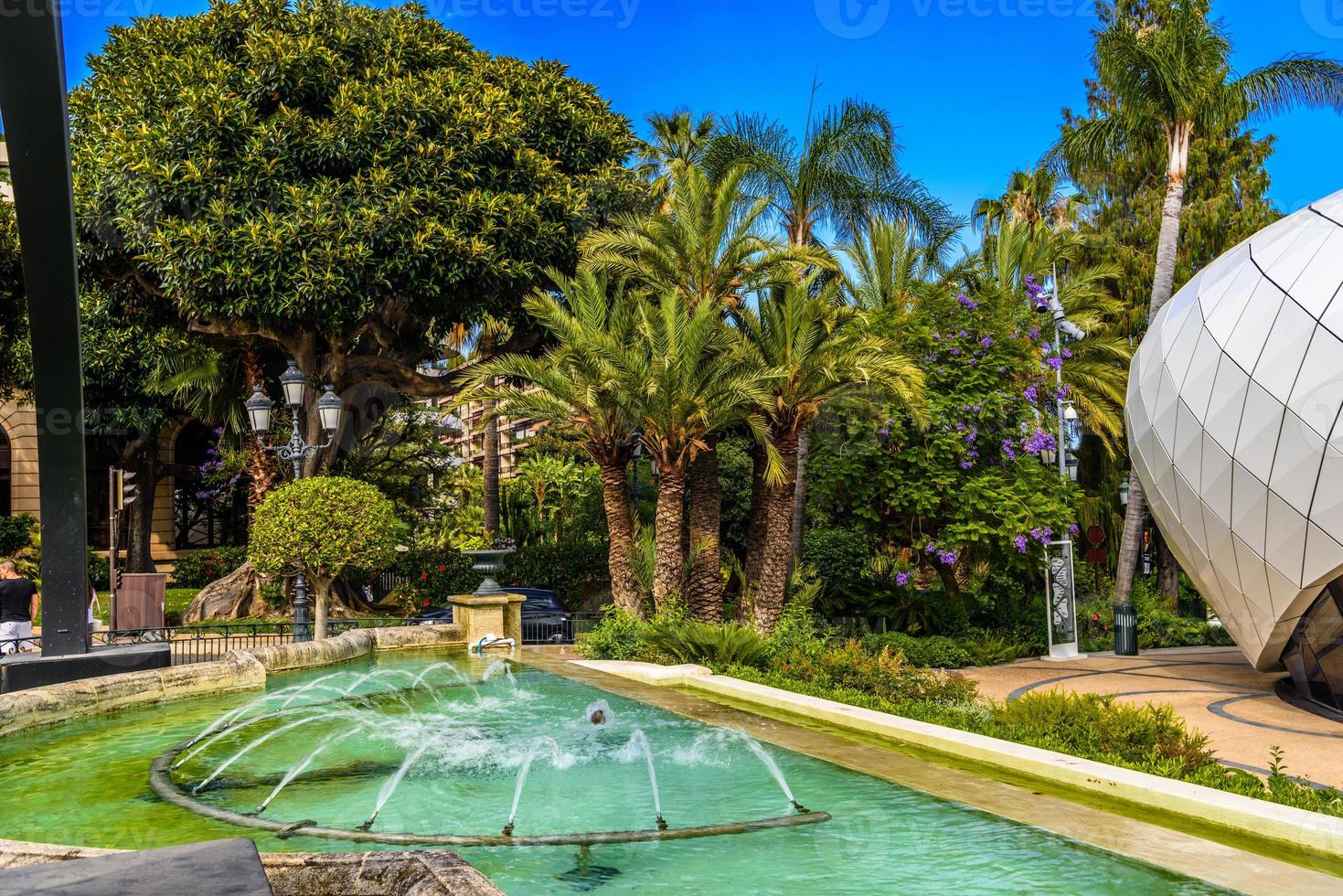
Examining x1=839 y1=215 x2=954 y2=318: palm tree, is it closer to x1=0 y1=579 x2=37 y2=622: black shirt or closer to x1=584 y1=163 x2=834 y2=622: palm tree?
x1=584 y1=163 x2=834 y2=622: palm tree

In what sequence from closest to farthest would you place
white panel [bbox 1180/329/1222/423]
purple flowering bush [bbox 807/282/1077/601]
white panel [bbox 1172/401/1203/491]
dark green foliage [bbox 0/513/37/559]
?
1. white panel [bbox 1180/329/1222/423]
2. white panel [bbox 1172/401/1203/491]
3. purple flowering bush [bbox 807/282/1077/601]
4. dark green foliage [bbox 0/513/37/559]

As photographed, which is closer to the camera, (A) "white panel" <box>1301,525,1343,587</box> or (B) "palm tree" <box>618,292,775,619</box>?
(A) "white panel" <box>1301,525,1343,587</box>

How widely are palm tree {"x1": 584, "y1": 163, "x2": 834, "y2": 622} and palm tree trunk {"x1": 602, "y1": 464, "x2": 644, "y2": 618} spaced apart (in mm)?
1224

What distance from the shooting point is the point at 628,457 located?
65.7 feet

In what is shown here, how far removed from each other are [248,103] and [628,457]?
11906 mm

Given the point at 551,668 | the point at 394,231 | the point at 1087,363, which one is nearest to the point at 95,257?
the point at 394,231

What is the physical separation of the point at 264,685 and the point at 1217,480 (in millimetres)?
13256

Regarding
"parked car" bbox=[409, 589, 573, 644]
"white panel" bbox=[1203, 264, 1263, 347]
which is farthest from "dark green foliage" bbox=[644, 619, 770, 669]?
"white panel" bbox=[1203, 264, 1263, 347]

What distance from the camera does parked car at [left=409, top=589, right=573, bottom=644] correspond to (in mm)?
21209

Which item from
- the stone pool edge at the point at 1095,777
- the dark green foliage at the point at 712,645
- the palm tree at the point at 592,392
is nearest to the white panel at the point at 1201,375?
the dark green foliage at the point at 712,645

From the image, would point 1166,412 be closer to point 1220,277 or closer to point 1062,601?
point 1220,277

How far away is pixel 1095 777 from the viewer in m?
7.71

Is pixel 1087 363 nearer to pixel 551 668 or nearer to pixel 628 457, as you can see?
pixel 628 457

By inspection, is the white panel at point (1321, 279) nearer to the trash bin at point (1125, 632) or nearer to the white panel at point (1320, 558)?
the white panel at point (1320, 558)
